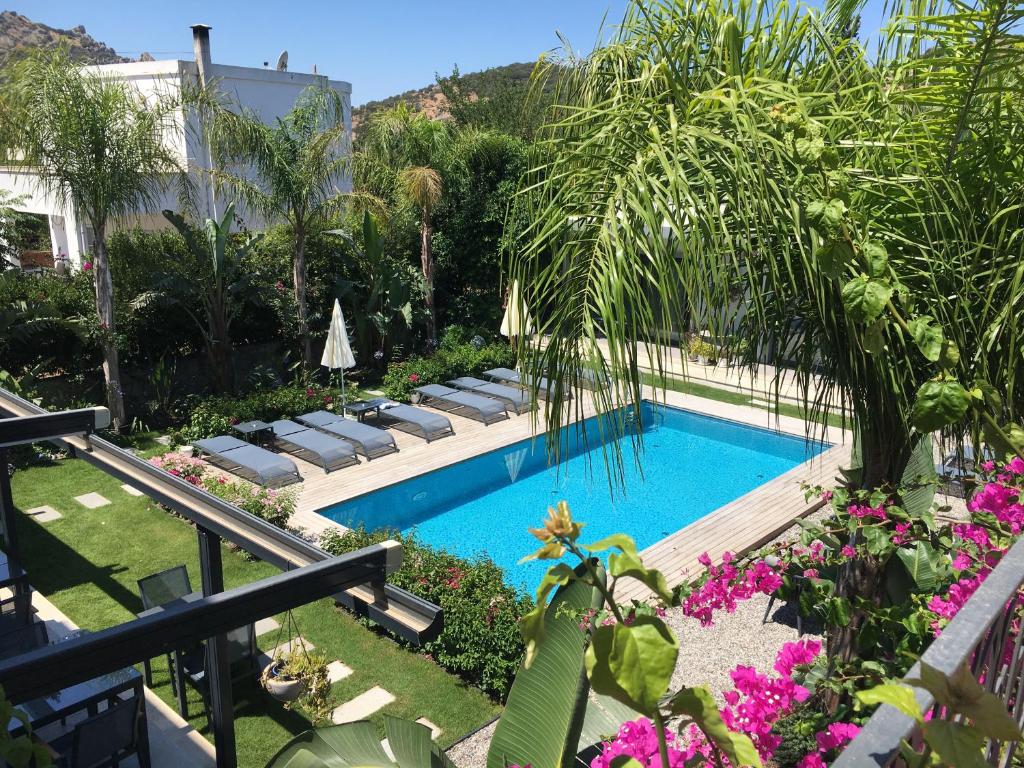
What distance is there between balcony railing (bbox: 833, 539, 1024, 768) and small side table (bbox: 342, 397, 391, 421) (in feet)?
46.2

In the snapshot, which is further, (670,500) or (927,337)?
(670,500)

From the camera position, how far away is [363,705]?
6996 millimetres

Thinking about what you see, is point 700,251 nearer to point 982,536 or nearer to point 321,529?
point 982,536

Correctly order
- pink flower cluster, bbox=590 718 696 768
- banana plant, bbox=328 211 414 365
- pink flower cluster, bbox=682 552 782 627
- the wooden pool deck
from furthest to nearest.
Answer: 1. banana plant, bbox=328 211 414 365
2. the wooden pool deck
3. pink flower cluster, bbox=682 552 782 627
4. pink flower cluster, bbox=590 718 696 768

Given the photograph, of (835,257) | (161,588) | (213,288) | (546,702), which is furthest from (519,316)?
(213,288)

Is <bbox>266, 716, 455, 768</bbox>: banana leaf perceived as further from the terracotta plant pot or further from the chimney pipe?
the chimney pipe

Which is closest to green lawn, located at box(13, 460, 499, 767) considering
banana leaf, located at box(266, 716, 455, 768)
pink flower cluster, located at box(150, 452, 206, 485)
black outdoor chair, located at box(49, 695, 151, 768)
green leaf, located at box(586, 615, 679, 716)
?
pink flower cluster, located at box(150, 452, 206, 485)

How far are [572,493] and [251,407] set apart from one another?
619cm

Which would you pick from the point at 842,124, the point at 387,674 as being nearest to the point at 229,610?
the point at 842,124

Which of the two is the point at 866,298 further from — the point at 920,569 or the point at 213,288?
the point at 213,288

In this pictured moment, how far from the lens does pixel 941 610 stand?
7.48ft

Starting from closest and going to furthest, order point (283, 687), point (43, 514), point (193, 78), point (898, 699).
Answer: point (898, 699)
point (283, 687)
point (43, 514)
point (193, 78)

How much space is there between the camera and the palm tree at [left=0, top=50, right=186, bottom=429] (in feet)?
38.2

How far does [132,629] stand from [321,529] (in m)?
8.38
